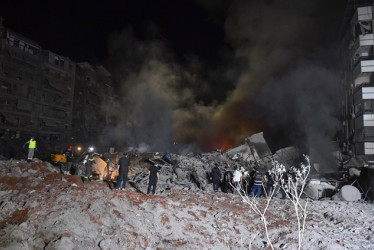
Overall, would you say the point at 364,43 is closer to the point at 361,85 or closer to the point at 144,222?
the point at 361,85

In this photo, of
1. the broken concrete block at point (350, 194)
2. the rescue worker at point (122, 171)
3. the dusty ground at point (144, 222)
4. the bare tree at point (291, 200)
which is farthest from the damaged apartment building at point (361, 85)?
the rescue worker at point (122, 171)

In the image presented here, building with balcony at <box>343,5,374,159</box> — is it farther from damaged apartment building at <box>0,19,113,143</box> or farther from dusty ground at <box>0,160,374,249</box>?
damaged apartment building at <box>0,19,113,143</box>

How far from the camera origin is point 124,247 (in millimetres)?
7234

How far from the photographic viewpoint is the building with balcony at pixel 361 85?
30953 mm

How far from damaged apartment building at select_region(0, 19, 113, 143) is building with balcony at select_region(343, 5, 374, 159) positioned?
4240 cm

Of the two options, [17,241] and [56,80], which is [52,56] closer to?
[56,80]

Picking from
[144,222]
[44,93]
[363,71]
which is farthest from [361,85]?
[44,93]

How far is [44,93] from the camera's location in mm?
41094

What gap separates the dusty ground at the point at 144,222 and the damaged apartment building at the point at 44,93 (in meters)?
29.1

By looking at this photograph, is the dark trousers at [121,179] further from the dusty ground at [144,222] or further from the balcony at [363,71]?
the balcony at [363,71]

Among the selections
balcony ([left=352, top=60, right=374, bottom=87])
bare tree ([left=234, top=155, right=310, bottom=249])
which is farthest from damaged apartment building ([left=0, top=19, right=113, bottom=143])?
balcony ([left=352, top=60, right=374, bottom=87])

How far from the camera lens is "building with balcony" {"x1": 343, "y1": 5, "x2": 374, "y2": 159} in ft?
102

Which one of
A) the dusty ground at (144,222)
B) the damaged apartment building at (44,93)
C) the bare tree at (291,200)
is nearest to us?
the bare tree at (291,200)

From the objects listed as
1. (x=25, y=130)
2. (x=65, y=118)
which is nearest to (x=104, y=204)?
(x=25, y=130)
